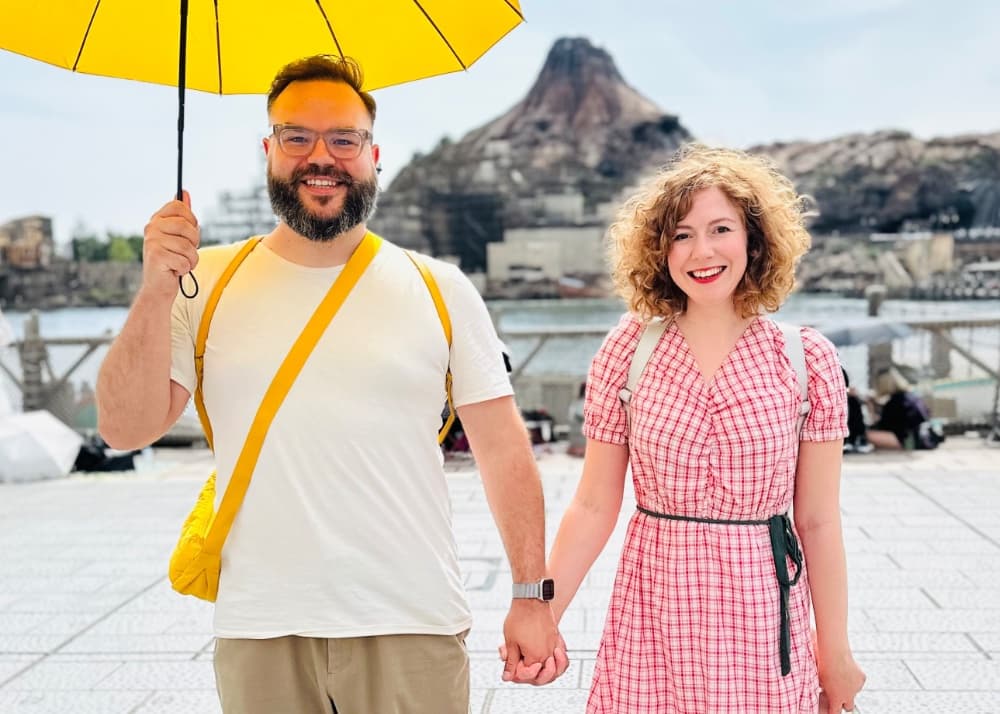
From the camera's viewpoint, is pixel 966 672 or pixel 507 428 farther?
pixel 966 672

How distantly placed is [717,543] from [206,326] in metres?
0.99

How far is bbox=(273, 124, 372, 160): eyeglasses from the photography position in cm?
172

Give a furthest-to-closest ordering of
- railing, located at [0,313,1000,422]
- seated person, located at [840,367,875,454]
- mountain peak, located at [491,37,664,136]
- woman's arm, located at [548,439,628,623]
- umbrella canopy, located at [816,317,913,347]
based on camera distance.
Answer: mountain peak, located at [491,37,664,136], railing, located at [0,313,1000,422], umbrella canopy, located at [816,317,913,347], seated person, located at [840,367,875,454], woman's arm, located at [548,439,628,623]

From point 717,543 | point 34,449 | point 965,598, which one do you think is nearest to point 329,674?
point 717,543

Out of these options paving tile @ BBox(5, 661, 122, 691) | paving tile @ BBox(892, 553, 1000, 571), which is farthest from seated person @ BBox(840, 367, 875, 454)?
paving tile @ BBox(5, 661, 122, 691)

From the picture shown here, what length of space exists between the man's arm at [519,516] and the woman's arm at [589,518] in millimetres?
89

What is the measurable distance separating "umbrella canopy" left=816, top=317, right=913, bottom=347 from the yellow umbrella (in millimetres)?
7237

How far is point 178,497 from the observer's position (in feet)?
21.5

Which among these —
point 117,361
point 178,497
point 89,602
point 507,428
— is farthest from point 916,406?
point 117,361

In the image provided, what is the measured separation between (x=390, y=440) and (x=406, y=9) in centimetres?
87

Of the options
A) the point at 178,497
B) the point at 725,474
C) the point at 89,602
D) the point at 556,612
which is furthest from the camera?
the point at 178,497

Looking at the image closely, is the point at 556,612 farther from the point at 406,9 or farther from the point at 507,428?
the point at 406,9

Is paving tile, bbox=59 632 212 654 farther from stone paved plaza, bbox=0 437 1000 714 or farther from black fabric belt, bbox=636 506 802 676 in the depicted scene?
black fabric belt, bbox=636 506 802 676

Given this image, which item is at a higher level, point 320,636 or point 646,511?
point 646,511
